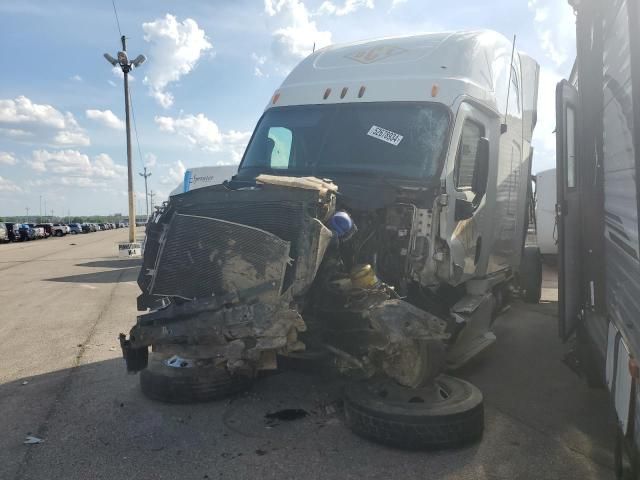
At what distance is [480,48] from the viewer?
5.80 metres

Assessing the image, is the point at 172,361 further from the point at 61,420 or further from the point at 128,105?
the point at 128,105

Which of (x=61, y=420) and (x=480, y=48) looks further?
(x=480, y=48)

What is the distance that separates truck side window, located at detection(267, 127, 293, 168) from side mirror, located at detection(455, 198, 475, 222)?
177 cm

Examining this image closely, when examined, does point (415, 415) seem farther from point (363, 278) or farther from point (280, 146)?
point (280, 146)

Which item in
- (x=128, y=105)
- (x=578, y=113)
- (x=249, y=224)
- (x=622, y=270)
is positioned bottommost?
(x=622, y=270)

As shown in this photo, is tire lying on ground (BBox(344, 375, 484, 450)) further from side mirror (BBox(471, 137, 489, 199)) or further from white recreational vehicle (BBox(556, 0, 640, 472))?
side mirror (BBox(471, 137, 489, 199))

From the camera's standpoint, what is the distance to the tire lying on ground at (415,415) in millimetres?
3820

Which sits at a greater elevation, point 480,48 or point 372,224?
point 480,48

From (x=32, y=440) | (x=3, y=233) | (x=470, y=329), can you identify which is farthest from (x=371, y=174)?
(x=3, y=233)

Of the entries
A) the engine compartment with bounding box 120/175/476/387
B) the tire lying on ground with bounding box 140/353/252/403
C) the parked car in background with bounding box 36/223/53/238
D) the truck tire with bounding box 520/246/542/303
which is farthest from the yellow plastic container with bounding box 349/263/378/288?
the parked car in background with bounding box 36/223/53/238

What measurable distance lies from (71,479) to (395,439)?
2.21m

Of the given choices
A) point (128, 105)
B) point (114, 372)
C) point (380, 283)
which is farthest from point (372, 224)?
point (128, 105)

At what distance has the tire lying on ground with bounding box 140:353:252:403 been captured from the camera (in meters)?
4.79

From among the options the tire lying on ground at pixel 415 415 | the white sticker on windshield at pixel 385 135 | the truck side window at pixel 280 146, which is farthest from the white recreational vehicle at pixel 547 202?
the tire lying on ground at pixel 415 415
